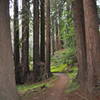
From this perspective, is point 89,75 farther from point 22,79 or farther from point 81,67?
point 22,79

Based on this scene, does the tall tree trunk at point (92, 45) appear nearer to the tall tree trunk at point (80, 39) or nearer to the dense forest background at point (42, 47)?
the dense forest background at point (42, 47)

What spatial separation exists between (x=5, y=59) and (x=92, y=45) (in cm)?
→ 326

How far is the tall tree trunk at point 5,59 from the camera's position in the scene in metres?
6.44

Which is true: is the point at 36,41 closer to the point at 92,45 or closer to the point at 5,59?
the point at 92,45

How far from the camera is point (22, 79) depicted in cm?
1521

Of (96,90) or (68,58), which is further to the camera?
(68,58)

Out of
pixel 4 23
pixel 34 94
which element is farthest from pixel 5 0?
pixel 34 94

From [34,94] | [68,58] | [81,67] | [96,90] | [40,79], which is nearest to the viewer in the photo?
[96,90]

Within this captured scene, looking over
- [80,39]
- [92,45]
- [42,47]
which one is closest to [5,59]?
[92,45]

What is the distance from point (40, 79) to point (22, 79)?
4.53 feet

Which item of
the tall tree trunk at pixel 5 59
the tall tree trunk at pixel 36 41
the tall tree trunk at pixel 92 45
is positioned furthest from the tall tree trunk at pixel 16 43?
the tall tree trunk at pixel 5 59

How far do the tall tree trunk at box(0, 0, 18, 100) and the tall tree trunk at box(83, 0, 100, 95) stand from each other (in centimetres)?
295

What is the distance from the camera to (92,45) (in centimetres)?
751

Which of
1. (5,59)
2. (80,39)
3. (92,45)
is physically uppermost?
(80,39)
